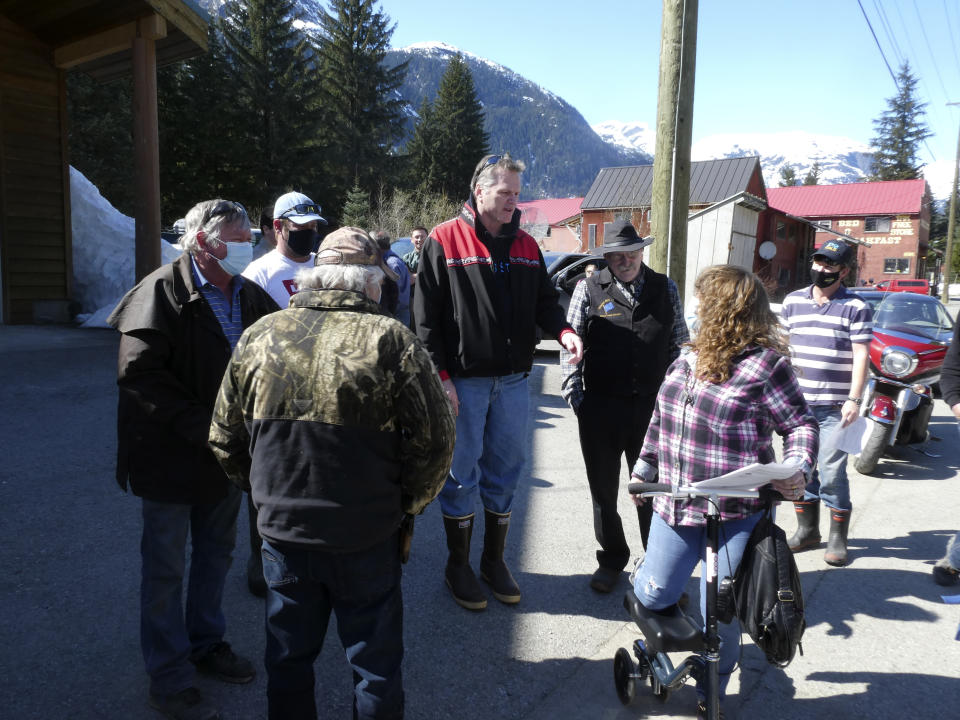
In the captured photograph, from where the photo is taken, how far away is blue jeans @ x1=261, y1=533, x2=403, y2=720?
201 centimetres

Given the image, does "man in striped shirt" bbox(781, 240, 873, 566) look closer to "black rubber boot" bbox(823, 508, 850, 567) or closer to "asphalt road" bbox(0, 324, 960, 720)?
"black rubber boot" bbox(823, 508, 850, 567)

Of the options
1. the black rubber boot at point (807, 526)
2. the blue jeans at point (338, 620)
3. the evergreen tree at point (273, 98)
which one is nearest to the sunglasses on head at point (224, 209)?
the blue jeans at point (338, 620)

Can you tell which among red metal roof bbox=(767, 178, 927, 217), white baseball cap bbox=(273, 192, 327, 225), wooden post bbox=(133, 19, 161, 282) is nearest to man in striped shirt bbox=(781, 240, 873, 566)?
white baseball cap bbox=(273, 192, 327, 225)

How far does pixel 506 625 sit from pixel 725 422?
1619 millimetres

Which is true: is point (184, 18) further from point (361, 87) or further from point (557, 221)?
point (557, 221)

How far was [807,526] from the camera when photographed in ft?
14.4

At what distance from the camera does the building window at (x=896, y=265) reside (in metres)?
51.4

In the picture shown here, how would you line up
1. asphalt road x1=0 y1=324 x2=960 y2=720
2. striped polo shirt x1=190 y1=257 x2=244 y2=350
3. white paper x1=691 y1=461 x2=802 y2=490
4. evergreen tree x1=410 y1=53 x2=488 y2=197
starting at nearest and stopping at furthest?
white paper x1=691 y1=461 x2=802 y2=490 → striped polo shirt x1=190 y1=257 x2=244 y2=350 → asphalt road x1=0 y1=324 x2=960 y2=720 → evergreen tree x1=410 y1=53 x2=488 y2=197

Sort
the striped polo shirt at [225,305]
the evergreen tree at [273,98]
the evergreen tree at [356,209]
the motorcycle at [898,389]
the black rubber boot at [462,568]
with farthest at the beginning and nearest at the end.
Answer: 1. the evergreen tree at [273,98]
2. the evergreen tree at [356,209]
3. the motorcycle at [898,389]
4. the black rubber boot at [462,568]
5. the striped polo shirt at [225,305]

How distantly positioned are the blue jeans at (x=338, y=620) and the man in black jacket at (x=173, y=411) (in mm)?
631

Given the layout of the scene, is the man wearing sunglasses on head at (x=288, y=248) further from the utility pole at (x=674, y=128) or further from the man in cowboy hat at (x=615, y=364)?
the utility pole at (x=674, y=128)

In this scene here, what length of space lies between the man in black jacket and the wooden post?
6.79 metres

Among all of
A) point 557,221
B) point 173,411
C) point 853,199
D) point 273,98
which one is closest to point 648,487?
point 173,411

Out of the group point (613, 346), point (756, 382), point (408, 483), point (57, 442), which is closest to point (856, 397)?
point (613, 346)
